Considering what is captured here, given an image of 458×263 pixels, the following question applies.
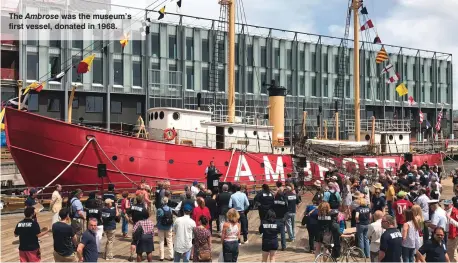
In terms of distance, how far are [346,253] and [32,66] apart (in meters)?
35.9

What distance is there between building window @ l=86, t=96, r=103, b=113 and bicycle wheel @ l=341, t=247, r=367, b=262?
35173 mm

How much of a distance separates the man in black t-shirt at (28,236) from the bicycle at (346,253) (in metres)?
5.66

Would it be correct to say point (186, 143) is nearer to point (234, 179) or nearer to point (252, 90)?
point (234, 179)

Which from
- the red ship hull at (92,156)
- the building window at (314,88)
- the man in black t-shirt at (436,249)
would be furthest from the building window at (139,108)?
the man in black t-shirt at (436,249)

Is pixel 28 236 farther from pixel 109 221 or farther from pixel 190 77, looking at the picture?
pixel 190 77

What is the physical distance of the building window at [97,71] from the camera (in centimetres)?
4162

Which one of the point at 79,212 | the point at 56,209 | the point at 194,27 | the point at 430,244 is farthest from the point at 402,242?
the point at 194,27

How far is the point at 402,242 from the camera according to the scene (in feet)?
27.8

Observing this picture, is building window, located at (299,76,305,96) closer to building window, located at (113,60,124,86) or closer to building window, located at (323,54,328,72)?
building window, located at (323,54,328,72)

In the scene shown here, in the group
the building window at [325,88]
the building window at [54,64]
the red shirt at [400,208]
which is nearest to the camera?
the red shirt at [400,208]

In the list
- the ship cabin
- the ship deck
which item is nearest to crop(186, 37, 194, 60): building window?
the ship cabin

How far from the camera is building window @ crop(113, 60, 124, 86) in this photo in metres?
42.8

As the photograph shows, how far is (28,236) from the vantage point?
8.40 metres

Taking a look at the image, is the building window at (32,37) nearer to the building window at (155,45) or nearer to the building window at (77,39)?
the building window at (77,39)
